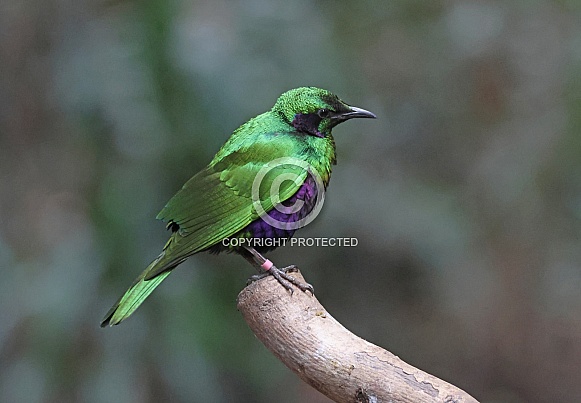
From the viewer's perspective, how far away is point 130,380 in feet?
9.29

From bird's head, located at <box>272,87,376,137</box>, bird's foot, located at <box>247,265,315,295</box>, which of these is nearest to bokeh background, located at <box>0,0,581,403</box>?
bird's head, located at <box>272,87,376,137</box>

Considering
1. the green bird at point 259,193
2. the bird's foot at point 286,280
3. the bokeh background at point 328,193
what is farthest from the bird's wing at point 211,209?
the bokeh background at point 328,193

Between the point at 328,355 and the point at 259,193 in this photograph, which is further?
the point at 259,193

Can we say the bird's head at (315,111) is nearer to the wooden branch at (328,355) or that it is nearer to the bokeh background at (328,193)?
the wooden branch at (328,355)

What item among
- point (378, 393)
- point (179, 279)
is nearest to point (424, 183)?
point (179, 279)

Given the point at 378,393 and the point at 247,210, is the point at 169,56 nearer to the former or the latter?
the point at 247,210

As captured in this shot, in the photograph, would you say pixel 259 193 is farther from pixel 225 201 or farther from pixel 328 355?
pixel 328 355

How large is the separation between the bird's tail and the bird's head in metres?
0.51

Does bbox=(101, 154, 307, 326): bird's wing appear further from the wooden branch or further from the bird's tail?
the wooden branch

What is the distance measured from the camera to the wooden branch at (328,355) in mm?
1739

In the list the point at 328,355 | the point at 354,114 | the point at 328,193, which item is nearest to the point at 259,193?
the point at 354,114

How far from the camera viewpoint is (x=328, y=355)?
6.01 ft

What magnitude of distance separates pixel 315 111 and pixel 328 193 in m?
1.27

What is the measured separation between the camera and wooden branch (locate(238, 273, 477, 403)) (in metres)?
1.74
